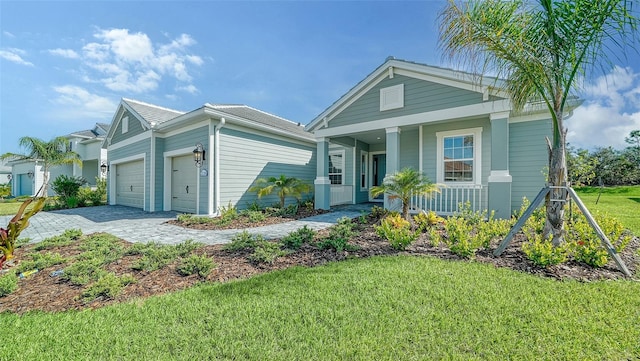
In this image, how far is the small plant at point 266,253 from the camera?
3963 mm

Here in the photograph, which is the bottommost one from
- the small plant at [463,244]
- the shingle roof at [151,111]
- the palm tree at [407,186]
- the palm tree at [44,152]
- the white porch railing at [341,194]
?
the small plant at [463,244]

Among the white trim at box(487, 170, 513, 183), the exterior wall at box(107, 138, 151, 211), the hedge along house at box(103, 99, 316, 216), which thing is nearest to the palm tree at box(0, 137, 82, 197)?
the exterior wall at box(107, 138, 151, 211)

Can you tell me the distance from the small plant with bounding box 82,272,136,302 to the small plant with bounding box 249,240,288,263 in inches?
65.1

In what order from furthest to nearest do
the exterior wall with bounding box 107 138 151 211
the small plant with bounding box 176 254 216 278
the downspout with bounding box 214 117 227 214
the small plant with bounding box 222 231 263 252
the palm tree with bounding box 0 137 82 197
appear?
the palm tree with bounding box 0 137 82 197
the exterior wall with bounding box 107 138 151 211
the downspout with bounding box 214 117 227 214
the small plant with bounding box 222 231 263 252
the small plant with bounding box 176 254 216 278

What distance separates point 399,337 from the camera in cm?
207

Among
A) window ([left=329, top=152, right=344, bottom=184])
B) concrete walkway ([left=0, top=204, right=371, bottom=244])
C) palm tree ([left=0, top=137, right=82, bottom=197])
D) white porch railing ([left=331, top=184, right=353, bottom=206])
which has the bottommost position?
concrete walkway ([left=0, top=204, right=371, bottom=244])

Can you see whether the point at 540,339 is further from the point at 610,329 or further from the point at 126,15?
the point at 126,15

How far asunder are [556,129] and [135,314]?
6141mm

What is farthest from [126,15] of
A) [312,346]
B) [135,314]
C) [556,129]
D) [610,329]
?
[610,329]

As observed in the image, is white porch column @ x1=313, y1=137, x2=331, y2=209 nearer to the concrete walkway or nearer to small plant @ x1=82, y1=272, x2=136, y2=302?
the concrete walkway

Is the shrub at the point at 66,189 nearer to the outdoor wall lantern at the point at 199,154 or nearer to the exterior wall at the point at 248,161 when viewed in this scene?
the outdoor wall lantern at the point at 199,154

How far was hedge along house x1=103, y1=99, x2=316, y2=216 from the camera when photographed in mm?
8773

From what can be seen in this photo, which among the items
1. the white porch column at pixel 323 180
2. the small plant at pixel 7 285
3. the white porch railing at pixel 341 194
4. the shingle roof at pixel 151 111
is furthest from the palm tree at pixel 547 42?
the shingle roof at pixel 151 111

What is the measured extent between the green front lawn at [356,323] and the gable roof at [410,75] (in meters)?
4.85
